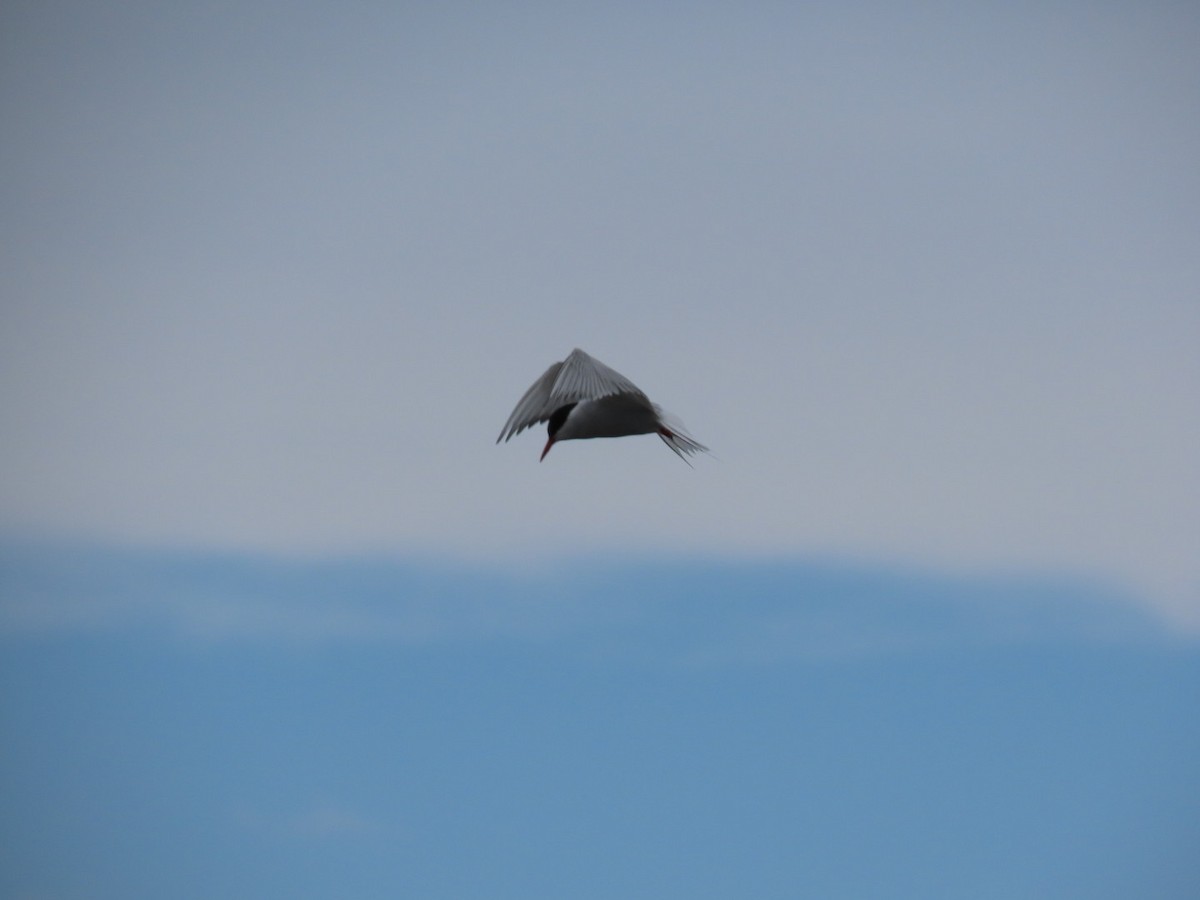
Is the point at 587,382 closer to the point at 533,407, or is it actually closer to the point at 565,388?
the point at 565,388

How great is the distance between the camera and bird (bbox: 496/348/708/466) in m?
18.0

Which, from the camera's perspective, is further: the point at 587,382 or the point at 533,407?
the point at 533,407

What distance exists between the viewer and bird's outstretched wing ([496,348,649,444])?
58.8 feet

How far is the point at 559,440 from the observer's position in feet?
64.9

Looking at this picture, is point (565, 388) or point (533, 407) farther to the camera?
point (533, 407)

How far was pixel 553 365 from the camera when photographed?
766 inches

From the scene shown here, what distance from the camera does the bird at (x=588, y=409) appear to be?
18.0m

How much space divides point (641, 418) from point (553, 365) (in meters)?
1.28

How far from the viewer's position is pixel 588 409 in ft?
63.3

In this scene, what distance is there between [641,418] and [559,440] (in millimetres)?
1097

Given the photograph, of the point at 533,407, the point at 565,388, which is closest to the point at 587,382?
the point at 565,388

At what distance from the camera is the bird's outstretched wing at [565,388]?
58.8ft

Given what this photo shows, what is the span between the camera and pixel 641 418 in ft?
64.0

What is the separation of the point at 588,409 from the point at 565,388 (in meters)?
1.32
